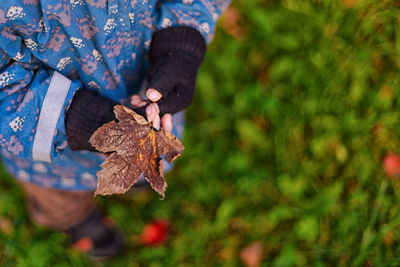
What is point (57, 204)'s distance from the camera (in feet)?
4.84

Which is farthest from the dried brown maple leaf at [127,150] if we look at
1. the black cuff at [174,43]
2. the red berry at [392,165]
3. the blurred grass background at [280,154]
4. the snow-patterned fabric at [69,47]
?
the red berry at [392,165]

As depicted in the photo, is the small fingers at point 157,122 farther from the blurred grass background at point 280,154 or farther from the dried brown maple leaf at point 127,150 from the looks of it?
the blurred grass background at point 280,154

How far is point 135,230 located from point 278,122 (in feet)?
2.84

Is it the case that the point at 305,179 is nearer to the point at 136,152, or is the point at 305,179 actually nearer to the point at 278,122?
the point at 278,122

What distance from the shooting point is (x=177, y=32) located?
43.6 inches

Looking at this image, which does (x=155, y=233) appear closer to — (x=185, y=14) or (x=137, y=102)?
(x=137, y=102)

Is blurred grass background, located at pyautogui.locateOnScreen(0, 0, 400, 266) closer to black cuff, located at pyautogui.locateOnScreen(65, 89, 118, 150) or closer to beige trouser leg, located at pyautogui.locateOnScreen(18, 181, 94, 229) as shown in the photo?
beige trouser leg, located at pyautogui.locateOnScreen(18, 181, 94, 229)

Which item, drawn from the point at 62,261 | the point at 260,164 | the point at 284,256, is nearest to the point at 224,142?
the point at 260,164

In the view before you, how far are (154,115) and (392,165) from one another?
45.3 inches

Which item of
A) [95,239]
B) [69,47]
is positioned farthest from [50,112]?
[95,239]

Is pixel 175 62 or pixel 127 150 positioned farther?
pixel 175 62

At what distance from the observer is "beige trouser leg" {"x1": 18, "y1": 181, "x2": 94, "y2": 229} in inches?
55.8

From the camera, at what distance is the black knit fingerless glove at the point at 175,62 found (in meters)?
1.07

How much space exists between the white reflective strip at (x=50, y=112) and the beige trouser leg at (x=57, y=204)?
1.52ft
